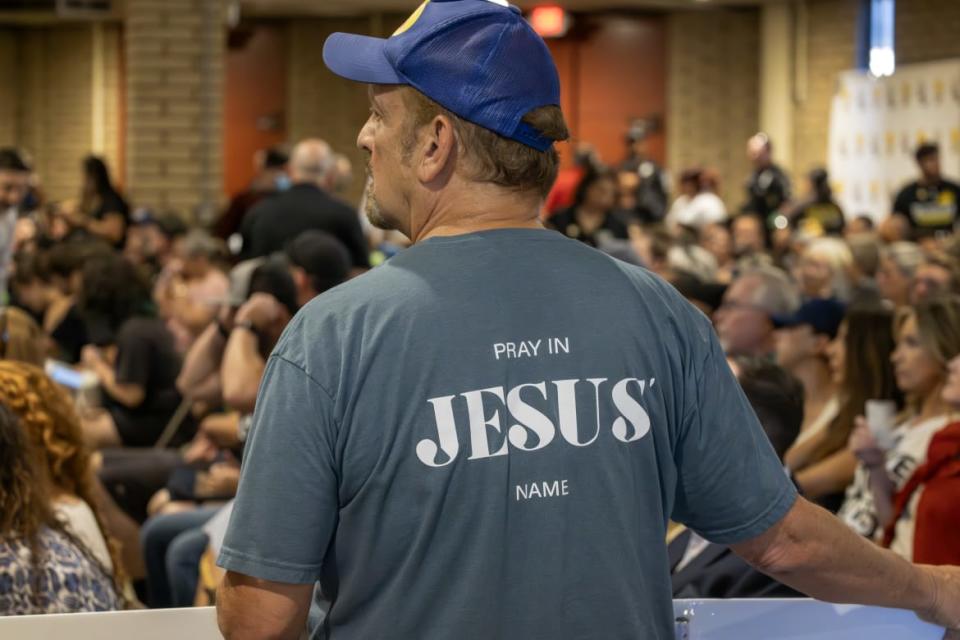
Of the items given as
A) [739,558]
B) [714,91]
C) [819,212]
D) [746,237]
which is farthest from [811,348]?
[714,91]

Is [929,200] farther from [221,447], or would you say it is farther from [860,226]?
[221,447]

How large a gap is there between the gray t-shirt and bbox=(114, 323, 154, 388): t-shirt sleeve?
397 cm

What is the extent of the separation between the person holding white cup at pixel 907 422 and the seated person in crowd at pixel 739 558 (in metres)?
0.49

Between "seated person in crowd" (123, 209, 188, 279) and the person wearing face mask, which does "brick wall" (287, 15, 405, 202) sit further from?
the person wearing face mask

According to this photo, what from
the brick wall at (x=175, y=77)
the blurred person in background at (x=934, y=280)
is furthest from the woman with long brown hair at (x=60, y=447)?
the brick wall at (x=175, y=77)

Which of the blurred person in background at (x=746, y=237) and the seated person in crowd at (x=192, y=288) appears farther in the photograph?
the blurred person in background at (x=746, y=237)

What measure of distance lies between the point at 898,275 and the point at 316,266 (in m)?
3.14

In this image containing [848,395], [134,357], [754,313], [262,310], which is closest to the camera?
[848,395]

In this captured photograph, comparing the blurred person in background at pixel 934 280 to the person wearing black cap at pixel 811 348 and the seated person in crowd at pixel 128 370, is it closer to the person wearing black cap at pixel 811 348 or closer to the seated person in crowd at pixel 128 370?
the person wearing black cap at pixel 811 348

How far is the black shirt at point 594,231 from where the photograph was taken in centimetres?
748

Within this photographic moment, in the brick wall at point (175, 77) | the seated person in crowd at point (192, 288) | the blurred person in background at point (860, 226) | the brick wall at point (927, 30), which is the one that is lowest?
the seated person in crowd at point (192, 288)

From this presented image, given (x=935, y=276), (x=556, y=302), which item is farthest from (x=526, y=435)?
(x=935, y=276)

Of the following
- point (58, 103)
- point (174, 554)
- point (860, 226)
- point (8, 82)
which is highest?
point (8, 82)

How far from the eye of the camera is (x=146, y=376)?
5.38 m
